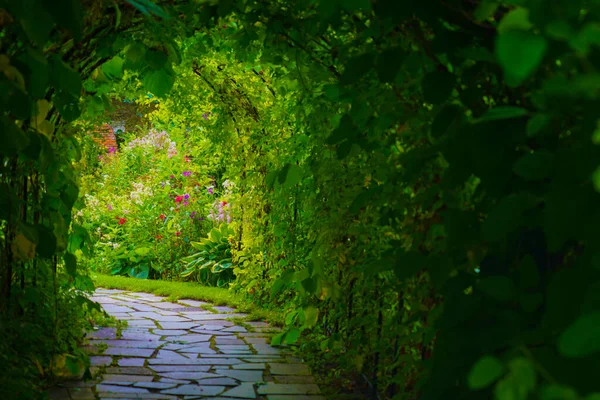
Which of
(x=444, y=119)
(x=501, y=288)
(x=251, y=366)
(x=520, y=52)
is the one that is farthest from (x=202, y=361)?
(x=520, y=52)

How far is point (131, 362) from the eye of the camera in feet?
14.3

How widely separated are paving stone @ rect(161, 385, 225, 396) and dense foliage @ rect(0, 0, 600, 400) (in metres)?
0.60

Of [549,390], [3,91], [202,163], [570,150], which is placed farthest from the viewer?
[202,163]

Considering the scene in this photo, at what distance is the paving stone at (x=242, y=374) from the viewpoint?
4039mm

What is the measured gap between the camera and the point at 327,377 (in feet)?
13.1

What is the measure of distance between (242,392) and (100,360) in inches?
44.9

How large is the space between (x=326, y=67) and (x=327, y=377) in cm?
179

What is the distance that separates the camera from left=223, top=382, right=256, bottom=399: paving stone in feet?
12.0

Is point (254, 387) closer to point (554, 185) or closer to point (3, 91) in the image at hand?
point (3, 91)

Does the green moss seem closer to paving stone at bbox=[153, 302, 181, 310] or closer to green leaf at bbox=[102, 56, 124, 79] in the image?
paving stone at bbox=[153, 302, 181, 310]

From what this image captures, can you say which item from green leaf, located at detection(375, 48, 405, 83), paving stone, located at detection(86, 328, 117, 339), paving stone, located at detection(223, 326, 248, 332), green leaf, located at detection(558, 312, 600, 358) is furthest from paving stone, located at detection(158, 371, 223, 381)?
green leaf, located at detection(558, 312, 600, 358)

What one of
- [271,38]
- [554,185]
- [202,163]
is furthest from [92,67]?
[202,163]

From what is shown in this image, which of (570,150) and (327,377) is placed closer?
(570,150)

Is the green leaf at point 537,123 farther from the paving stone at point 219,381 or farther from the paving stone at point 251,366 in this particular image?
Result: the paving stone at point 251,366
